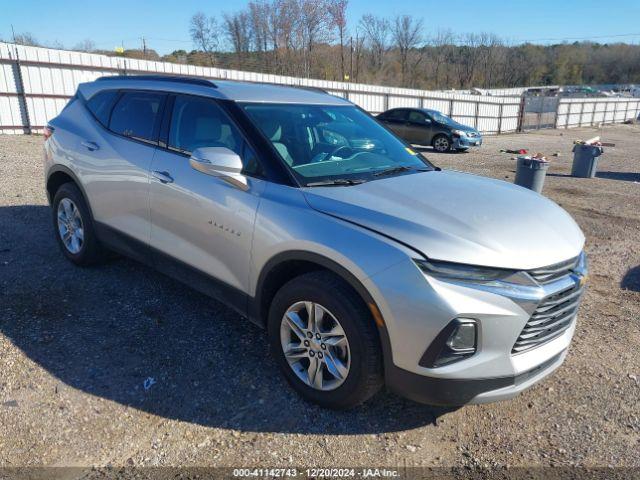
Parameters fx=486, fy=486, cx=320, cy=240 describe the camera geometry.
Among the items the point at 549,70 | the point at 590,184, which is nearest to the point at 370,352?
the point at 590,184

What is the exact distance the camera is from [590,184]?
1170 cm

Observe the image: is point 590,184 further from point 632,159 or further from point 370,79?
point 370,79

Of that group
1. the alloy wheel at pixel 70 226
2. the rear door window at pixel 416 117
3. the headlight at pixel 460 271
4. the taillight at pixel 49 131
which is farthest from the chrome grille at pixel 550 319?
the rear door window at pixel 416 117

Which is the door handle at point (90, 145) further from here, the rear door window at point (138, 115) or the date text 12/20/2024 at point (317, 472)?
the date text 12/20/2024 at point (317, 472)

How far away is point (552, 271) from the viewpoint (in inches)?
98.8

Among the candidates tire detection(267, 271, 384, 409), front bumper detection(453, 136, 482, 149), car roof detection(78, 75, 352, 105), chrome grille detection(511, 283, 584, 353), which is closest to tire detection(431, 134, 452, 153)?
front bumper detection(453, 136, 482, 149)

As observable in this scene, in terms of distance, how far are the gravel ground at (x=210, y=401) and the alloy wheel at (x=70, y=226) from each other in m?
0.31

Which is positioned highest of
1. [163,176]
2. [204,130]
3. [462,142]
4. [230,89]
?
[230,89]

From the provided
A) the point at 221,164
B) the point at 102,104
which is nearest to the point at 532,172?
the point at 102,104

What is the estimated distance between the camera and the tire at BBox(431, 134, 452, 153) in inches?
708

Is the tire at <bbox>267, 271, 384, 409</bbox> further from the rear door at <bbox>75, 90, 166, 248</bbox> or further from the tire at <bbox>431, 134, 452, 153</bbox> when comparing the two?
the tire at <bbox>431, 134, 452, 153</bbox>

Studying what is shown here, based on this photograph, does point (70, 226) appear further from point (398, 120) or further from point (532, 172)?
point (398, 120)

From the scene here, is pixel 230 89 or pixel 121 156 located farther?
pixel 121 156

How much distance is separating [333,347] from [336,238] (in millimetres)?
622
